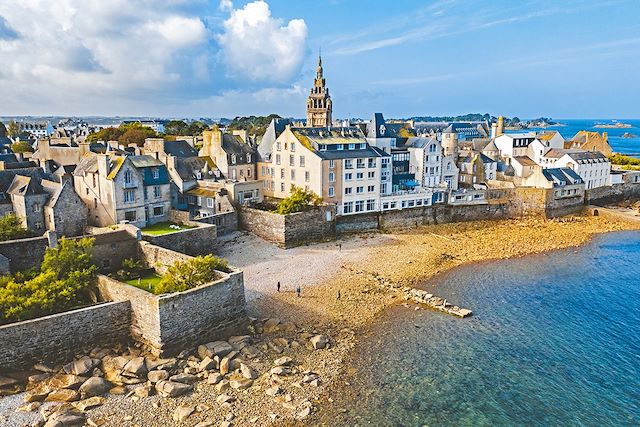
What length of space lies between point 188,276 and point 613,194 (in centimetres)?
6239

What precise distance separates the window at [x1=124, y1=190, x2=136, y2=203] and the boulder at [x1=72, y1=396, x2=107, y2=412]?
21.0 meters

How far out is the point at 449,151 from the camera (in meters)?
60.1

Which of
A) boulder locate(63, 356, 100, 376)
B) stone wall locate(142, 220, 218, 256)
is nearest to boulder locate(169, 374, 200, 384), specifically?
boulder locate(63, 356, 100, 376)

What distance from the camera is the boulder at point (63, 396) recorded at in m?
20.8

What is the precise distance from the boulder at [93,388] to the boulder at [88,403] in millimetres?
372

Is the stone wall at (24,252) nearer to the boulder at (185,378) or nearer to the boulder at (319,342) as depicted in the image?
the boulder at (185,378)

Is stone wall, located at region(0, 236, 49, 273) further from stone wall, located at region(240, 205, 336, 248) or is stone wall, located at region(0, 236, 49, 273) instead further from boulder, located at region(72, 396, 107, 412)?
stone wall, located at region(240, 205, 336, 248)

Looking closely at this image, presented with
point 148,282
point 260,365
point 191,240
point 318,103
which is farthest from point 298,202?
point 318,103

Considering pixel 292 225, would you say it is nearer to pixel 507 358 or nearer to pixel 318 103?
pixel 507 358

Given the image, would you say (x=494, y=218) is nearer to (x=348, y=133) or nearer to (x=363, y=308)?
(x=348, y=133)

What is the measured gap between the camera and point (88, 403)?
2055 cm

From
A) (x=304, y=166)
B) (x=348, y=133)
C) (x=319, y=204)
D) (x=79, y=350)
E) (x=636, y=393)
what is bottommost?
(x=636, y=393)

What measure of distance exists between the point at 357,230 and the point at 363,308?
18.0 meters

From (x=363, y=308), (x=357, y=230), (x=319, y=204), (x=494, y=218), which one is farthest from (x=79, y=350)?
(x=494, y=218)
